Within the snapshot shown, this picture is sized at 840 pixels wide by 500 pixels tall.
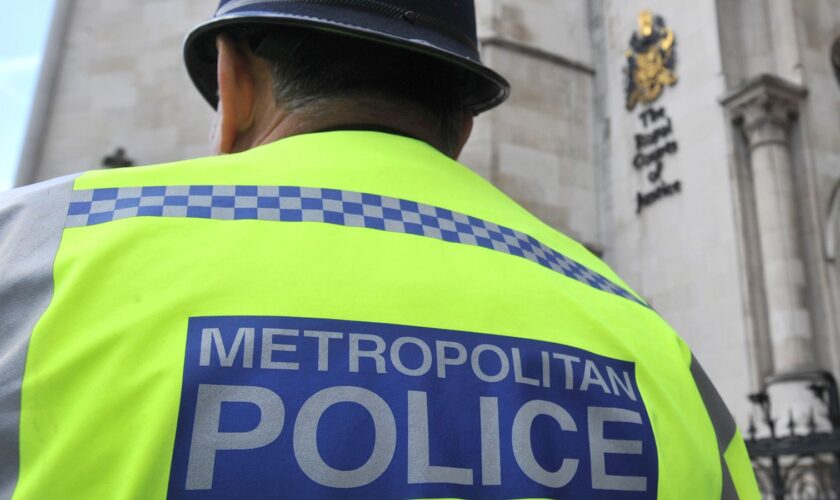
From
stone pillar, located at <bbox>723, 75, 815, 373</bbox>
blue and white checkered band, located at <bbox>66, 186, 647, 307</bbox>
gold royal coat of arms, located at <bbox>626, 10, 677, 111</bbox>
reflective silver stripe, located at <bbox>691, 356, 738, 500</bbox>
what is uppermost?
gold royal coat of arms, located at <bbox>626, 10, 677, 111</bbox>

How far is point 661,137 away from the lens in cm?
1006

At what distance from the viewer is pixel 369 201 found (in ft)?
3.47

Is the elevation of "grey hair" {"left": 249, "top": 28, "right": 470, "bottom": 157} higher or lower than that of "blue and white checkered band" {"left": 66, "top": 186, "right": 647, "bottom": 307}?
higher

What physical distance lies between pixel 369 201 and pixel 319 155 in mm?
123

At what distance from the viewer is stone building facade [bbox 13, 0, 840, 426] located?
844 centimetres

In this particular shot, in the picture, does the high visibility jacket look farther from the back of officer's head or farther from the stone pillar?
the stone pillar

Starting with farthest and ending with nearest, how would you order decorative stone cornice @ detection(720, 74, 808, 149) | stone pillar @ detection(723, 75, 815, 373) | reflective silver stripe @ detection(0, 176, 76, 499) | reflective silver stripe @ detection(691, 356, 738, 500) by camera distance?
1. decorative stone cornice @ detection(720, 74, 808, 149)
2. stone pillar @ detection(723, 75, 815, 373)
3. reflective silver stripe @ detection(691, 356, 738, 500)
4. reflective silver stripe @ detection(0, 176, 76, 499)

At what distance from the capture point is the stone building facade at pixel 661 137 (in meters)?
8.44

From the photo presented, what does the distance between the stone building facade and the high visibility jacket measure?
7.82 m

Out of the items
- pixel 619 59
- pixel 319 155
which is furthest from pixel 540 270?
pixel 619 59

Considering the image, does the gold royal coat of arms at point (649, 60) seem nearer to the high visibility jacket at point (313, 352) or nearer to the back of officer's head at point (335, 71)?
the back of officer's head at point (335, 71)

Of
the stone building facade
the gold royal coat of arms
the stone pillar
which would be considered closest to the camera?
the stone pillar

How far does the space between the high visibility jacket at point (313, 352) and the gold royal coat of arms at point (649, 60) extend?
31.8ft

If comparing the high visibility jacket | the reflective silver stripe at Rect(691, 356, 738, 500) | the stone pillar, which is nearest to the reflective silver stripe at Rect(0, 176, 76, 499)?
the high visibility jacket
